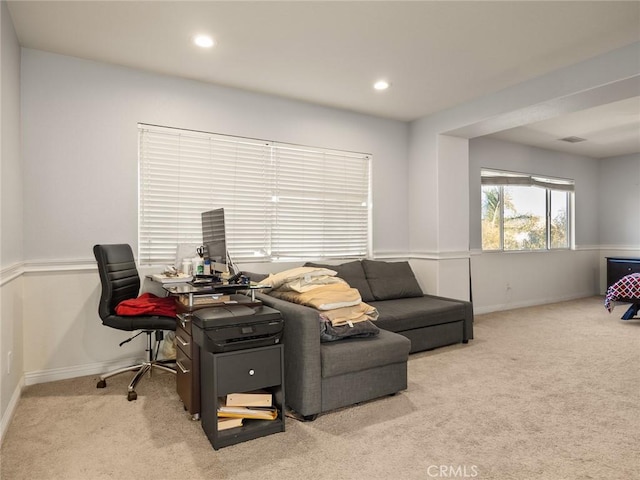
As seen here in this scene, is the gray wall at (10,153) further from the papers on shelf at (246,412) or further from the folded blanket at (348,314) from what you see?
the folded blanket at (348,314)

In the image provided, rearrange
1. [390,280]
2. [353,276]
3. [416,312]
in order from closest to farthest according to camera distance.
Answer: [416,312] → [353,276] → [390,280]

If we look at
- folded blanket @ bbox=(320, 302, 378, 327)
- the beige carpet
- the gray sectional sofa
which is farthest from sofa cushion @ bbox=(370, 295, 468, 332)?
folded blanket @ bbox=(320, 302, 378, 327)

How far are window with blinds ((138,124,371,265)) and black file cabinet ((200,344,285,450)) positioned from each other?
176 centimetres

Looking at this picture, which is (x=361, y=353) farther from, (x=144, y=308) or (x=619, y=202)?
(x=619, y=202)

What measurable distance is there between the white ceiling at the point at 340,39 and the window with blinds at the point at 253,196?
0.66 m

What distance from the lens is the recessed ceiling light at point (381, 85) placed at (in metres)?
3.83

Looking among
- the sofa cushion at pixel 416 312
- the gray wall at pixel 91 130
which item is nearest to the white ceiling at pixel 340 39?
the gray wall at pixel 91 130

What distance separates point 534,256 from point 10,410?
6.89m

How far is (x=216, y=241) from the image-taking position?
2865 mm

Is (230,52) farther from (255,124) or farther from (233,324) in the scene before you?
(233,324)

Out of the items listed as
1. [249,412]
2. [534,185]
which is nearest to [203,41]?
[249,412]

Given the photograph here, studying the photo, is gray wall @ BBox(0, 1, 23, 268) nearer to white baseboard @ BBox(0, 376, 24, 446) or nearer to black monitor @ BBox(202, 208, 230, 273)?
white baseboard @ BBox(0, 376, 24, 446)

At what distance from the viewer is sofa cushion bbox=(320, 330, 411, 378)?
249 centimetres

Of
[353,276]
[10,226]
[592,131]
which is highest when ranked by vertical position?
[592,131]
